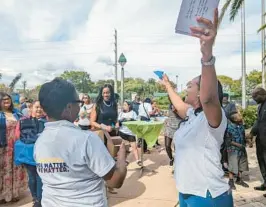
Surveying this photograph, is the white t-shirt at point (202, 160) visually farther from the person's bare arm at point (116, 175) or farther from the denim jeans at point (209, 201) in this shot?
the person's bare arm at point (116, 175)

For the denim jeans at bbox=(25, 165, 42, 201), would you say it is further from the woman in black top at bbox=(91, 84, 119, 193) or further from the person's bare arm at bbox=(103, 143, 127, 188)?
the person's bare arm at bbox=(103, 143, 127, 188)

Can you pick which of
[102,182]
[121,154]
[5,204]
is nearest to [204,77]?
[121,154]

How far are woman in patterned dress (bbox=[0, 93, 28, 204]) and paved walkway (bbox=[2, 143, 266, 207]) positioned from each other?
210 mm

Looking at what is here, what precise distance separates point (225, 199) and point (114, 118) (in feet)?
10.6

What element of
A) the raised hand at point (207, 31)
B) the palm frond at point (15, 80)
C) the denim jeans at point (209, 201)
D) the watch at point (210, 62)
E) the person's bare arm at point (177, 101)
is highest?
the palm frond at point (15, 80)

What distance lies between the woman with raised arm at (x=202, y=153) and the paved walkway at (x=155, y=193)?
8.08ft

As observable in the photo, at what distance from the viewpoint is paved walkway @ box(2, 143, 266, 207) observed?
439 centimetres

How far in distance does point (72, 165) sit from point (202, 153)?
81 centimetres

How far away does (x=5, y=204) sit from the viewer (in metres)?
4.54

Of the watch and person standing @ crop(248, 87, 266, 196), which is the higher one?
the watch

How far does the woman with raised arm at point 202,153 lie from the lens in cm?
171

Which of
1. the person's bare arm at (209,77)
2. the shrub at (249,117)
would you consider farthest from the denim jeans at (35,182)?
the shrub at (249,117)

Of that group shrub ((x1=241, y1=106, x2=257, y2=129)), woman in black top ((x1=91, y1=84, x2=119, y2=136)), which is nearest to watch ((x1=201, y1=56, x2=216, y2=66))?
woman in black top ((x1=91, y1=84, x2=119, y2=136))

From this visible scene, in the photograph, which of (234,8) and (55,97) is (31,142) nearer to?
(55,97)
